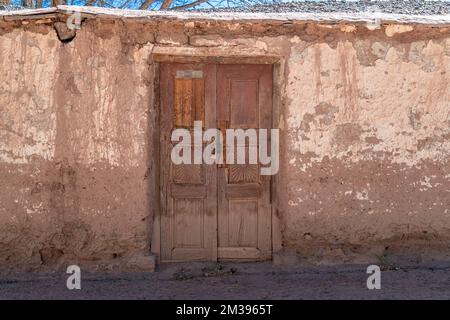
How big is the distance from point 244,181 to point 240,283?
99cm

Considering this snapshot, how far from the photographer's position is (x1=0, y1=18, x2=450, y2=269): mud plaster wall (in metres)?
4.78

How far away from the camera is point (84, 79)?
4.80 meters

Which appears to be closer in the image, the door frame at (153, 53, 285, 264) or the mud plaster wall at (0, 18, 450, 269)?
the mud plaster wall at (0, 18, 450, 269)

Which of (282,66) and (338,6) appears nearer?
(282,66)

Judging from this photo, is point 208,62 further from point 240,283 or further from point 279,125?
point 240,283

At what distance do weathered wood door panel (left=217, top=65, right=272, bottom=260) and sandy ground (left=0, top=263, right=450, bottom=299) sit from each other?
0.22 metres

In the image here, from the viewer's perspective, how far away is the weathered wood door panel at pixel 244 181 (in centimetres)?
514

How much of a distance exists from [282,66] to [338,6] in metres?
2.25

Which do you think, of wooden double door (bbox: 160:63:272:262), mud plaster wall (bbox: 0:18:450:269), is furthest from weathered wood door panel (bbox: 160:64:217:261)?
mud plaster wall (bbox: 0:18:450:269)

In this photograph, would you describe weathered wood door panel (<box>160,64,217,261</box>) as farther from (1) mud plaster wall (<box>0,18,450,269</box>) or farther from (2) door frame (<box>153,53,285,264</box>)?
(1) mud plaster wall (<box>0,18,450,269</box>)

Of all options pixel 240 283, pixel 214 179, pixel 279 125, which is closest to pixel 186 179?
pixel 214 179

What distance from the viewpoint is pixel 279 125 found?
16.6ft

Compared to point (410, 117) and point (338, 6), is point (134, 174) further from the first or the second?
point (338, 6)

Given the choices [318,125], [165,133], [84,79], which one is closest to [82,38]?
[84,79]
